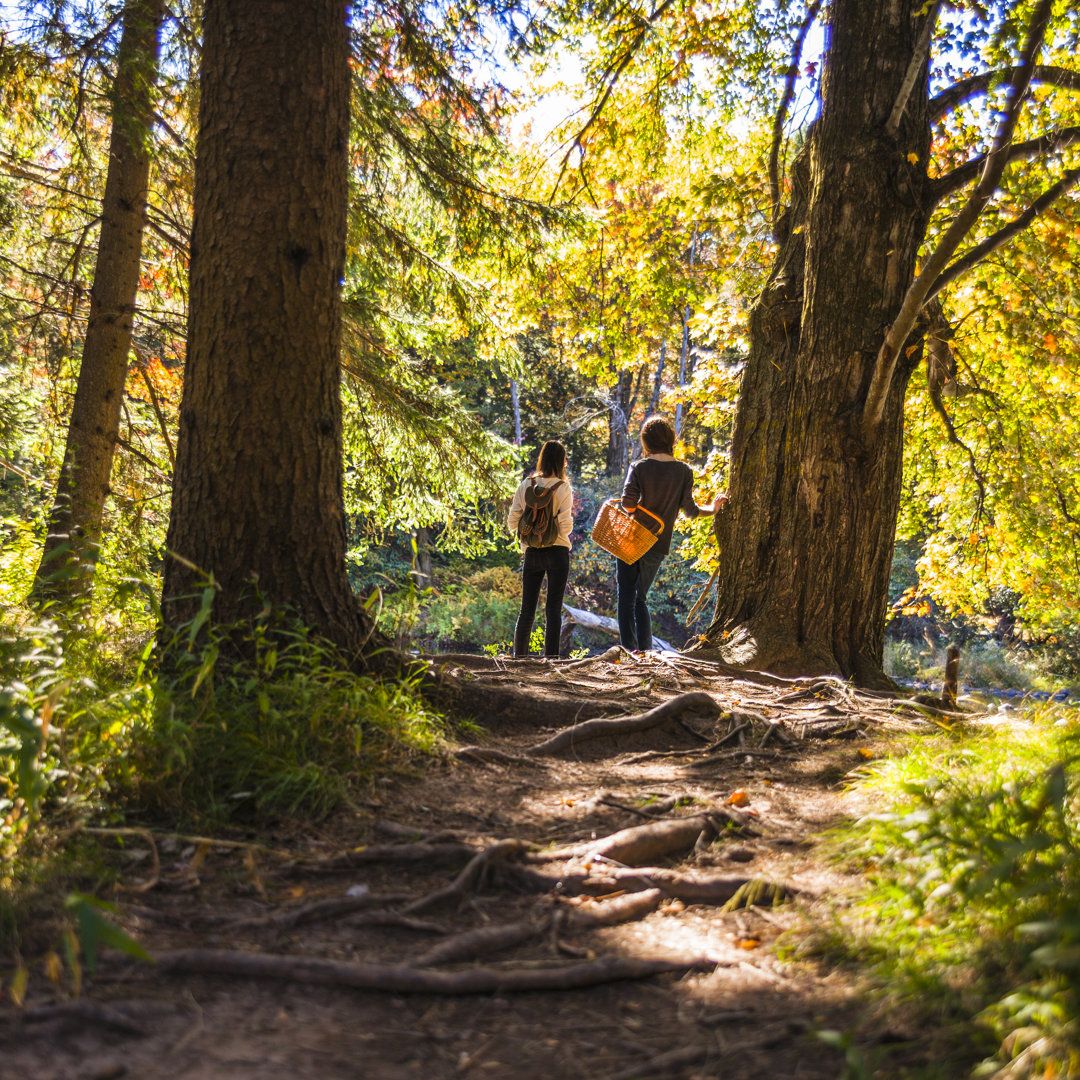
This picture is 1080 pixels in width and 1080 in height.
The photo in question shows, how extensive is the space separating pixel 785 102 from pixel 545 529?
4.72 metres

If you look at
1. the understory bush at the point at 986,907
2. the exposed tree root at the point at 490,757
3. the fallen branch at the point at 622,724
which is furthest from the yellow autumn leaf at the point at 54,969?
the fallen branch at the point at 622,724

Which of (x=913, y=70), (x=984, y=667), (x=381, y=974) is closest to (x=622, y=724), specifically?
(x=381, y=974)

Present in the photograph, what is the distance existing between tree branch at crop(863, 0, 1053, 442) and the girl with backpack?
8.06 ft

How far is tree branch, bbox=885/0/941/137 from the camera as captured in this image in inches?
186

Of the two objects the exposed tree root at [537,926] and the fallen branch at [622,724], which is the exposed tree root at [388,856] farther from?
the fallen branch at [622,724]

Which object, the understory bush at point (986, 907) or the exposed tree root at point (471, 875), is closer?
the understory bush at point (986, 907)

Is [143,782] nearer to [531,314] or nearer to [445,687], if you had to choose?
[445,687]

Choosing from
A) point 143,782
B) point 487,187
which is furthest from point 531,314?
point 143,782

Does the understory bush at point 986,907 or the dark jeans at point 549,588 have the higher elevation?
the dark jeans at point 549,588

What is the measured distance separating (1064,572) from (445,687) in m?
10.3

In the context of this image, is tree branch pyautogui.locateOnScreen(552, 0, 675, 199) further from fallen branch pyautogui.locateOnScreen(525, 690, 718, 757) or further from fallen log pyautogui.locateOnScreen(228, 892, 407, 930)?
fallen log pyautogui.locateOnScreen(228, 892, 407, 930)

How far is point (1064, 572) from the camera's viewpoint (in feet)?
36.7

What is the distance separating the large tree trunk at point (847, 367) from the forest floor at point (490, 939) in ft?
6.77

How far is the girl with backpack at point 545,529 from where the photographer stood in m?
6.83
